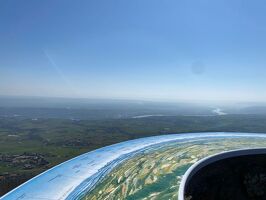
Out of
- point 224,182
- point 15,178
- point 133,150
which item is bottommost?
point 15,178

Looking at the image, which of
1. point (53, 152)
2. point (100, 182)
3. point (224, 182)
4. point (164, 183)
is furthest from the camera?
point (53, 152)

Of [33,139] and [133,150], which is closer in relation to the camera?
[133,150]

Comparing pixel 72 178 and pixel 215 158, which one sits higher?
pixel 215 158

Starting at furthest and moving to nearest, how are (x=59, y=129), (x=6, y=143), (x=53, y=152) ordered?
(x=59, y=129), (x=6, y=143), (x=53, y=152)

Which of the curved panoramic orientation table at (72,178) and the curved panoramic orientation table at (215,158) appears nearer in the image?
the curved panoramic orientation table at (72,178)

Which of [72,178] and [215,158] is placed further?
[215,158]

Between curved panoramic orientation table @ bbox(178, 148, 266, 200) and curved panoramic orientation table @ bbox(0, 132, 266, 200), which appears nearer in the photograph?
curved panoramic orientation table @ bbox(0, 132, 266, 200)

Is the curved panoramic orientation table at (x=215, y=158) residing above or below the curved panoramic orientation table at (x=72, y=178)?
above

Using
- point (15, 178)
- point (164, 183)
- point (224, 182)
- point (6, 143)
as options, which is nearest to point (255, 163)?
point (224, 182)

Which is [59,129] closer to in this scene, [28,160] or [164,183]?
[28,160]

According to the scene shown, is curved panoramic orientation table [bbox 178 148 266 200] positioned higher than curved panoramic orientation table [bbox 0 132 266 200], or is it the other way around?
curved panoramic orientation table [bbox 178 148 266 200]

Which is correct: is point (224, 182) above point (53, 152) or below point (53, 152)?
above
